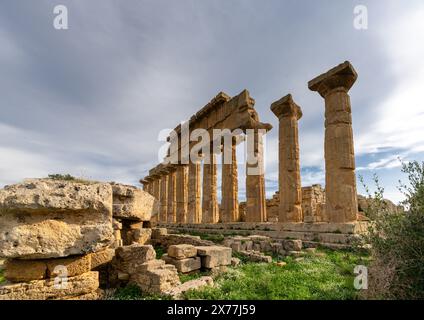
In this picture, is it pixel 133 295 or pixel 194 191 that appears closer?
pixel 133 295

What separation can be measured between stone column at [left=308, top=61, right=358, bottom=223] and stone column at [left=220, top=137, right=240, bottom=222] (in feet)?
22.3

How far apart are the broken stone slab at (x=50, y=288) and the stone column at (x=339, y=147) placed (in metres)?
9.99

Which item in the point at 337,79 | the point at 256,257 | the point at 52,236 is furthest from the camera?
the point at 337,79

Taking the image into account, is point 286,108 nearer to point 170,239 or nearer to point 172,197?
point 170,239

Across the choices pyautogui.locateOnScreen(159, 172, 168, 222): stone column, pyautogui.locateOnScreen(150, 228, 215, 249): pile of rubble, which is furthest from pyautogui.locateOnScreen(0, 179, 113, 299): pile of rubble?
pyautogui.locateOnScreen(159, 172, 168, 222): stone column

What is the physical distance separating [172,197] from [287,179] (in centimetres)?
1708

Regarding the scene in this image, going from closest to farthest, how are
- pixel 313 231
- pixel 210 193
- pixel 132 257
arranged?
1. pixel 132 257
2. pixel 313 231
3. pixel 210 193

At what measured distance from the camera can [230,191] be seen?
58.5ft

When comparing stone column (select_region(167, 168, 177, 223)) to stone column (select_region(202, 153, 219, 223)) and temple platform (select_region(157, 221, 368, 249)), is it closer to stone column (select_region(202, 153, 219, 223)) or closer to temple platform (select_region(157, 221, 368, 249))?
stone column (select_region(202, 153, 219, 223))

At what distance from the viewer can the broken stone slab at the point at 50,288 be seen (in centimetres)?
417

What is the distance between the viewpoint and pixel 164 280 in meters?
5.06

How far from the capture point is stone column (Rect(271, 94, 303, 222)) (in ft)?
45.4

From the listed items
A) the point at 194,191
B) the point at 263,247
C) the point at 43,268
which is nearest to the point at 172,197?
the point at 194,191
